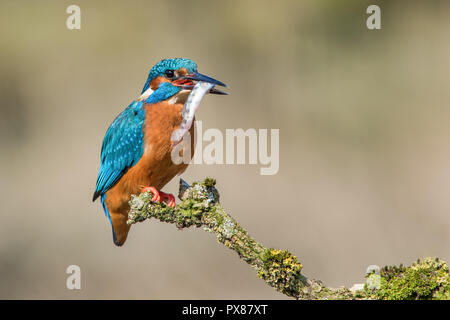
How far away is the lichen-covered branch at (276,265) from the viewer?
2.71 m

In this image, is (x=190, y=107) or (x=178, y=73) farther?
(x=178, y=73)

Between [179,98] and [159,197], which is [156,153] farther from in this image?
[179,98]

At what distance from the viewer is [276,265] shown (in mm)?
2781

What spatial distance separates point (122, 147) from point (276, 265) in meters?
1.27

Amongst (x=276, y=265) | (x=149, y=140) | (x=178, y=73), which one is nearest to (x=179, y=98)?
(x=178, y=73)

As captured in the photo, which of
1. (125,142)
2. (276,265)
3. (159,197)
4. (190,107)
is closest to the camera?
(276,265)

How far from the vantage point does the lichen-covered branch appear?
107 inches

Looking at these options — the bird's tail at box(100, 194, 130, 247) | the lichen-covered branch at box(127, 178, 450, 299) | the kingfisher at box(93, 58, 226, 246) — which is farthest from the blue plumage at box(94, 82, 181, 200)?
the lichen-covered branch at box(127, 178, 450, 299)

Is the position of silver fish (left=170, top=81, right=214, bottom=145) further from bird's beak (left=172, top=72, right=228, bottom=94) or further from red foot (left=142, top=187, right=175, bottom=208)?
red foot (left=142, top=187, right=175, bottom=208)

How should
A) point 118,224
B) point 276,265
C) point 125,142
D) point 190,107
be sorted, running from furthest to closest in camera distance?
1. point 118,224
2. point 125,142
3. point 190,107
4. point 276,265

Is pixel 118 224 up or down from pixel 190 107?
down

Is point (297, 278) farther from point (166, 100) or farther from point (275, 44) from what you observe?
point (275, 44)

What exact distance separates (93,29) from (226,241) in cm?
577

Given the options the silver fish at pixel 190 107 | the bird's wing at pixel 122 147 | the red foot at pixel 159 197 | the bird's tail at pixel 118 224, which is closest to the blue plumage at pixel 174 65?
the silver fish at pixel 190 107
